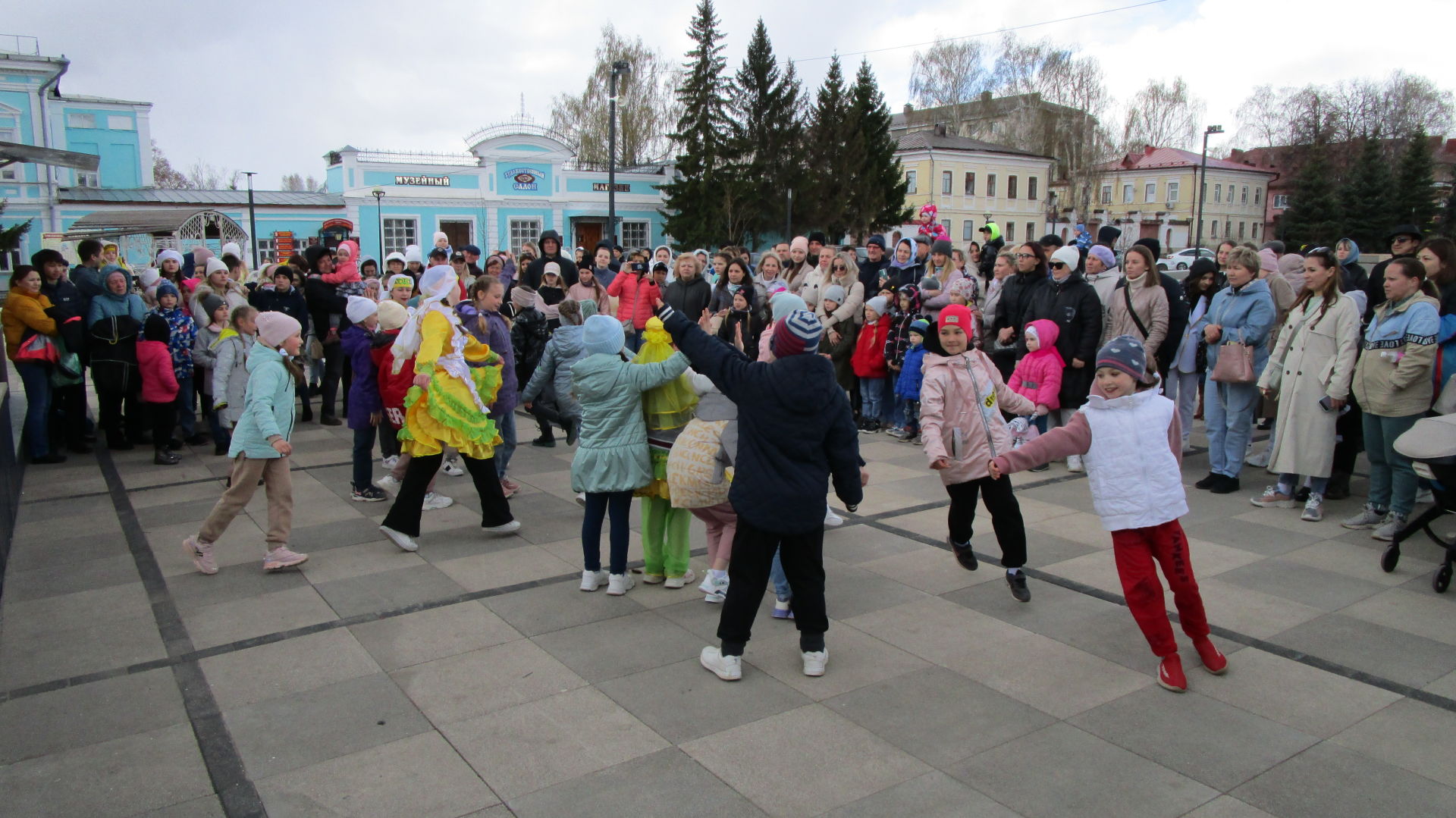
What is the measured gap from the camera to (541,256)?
41.1 feet

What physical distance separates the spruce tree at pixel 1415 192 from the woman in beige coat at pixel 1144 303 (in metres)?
48.5

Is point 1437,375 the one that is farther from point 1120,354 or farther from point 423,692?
point 423,692

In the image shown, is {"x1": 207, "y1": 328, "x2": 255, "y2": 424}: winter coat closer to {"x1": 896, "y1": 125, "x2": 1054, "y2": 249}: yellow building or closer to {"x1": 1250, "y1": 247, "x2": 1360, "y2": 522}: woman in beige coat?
{"x1": 1250, "y1": 247, "x2": 1360, "y2": 522}: woman in beige coat

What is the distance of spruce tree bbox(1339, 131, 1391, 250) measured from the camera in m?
46.8

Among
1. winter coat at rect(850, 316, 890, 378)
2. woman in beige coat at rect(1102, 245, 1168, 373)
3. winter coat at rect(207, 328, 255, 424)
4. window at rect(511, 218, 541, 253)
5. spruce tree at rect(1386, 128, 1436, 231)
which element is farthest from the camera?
spruce tree at rect(1386, 128, 1436, 231)

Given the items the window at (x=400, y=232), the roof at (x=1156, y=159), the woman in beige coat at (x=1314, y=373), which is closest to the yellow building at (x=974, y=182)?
the roof at (x=1156, y=159)

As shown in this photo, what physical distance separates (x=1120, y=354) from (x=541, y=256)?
31.1ft

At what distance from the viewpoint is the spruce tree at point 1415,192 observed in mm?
46094

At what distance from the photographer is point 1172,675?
4.20m

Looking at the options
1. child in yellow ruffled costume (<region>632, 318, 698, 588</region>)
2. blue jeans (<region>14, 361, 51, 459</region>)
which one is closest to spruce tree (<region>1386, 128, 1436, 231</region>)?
child in yellow ruffled costume (<region>632, 318, 698, 588</region>)

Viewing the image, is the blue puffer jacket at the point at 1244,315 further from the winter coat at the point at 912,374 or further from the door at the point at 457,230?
the door at the point at 457,230

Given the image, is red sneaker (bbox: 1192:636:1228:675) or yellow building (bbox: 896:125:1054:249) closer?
red sneaker (bbox: 1192:636:1228:675)

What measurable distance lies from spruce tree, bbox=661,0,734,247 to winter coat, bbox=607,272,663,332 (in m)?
32.1

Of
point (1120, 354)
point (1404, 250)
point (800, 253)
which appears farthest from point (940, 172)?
point (1120, 354)
